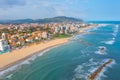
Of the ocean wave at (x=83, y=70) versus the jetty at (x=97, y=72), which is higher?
the jetty at (x=97, y=72)

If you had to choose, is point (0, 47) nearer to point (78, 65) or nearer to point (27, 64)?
point (27, 64)

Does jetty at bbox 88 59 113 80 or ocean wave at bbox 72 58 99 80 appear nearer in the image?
jetty at bbox 88 59 113 80

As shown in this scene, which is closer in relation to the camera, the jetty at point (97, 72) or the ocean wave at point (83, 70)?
the jetty at point (97, 72)

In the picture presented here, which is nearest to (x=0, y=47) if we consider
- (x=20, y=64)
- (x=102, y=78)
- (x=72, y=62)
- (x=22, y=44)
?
(x=22, y=44)

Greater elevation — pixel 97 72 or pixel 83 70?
pixel 97 72

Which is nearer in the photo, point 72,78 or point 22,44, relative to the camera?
point 72,78

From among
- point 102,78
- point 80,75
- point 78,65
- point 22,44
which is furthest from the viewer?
point 22,44

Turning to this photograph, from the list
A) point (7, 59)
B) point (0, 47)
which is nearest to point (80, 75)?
point (7, 59)

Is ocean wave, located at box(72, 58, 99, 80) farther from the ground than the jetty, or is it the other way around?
the jetty

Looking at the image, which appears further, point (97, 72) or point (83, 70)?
point (83, 70)

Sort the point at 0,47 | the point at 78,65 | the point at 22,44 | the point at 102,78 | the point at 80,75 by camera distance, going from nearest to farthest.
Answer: the point at 102,78 → the point at 80,75 → the point at 78,65 → the point at 0,47 → the point at 22,44
